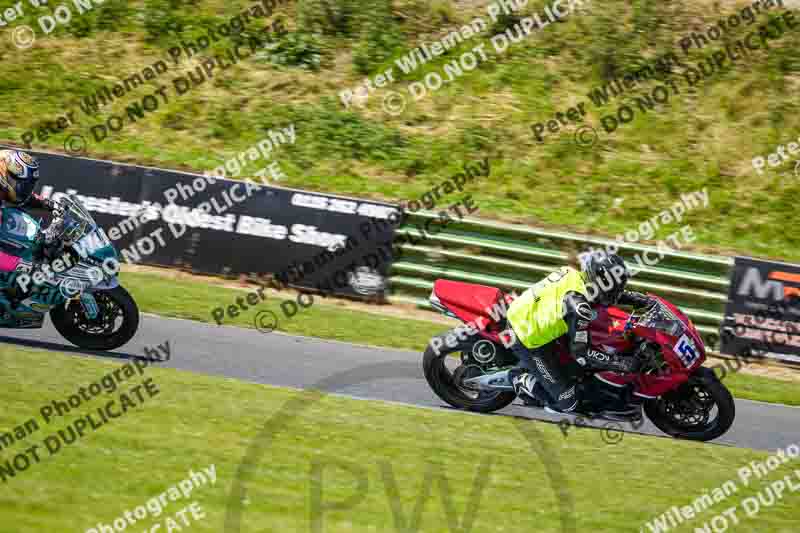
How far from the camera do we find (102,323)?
9.30 meters

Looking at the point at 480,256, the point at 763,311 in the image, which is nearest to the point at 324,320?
the point at 480,256

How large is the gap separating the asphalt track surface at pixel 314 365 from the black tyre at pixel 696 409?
9.1 inches

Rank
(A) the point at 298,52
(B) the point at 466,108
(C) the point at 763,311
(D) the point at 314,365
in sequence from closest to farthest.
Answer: (D) the point at 314,365, (C) the point at 763,311, (B) the point at 466,108, (A) the point at 298,52

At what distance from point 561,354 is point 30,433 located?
4.53 metres

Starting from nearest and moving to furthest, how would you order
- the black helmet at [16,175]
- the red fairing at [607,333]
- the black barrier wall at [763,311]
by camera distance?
the red fairing at [607,333] < the black helmet at [16,175] < the black barrier wall at [763,311]

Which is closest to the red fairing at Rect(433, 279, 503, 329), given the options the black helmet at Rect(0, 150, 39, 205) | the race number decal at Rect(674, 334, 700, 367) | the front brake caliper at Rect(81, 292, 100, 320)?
the race number decal at Rect(674, 334, 700, 367)

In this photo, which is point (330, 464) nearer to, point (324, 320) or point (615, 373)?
point (615, 373)

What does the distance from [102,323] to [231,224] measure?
4.60 meters

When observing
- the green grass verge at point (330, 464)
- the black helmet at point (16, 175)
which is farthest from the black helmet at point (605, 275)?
the black helmet at point (16, 175)

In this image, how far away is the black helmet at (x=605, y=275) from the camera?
845cm

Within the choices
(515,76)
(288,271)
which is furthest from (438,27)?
(288,271)

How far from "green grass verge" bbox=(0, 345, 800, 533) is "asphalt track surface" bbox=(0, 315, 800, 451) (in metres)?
0.44

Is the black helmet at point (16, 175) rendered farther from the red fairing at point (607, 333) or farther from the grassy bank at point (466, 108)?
the grassy bank at point (466, 108)

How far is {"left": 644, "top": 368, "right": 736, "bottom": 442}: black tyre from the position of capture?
8.64 m
